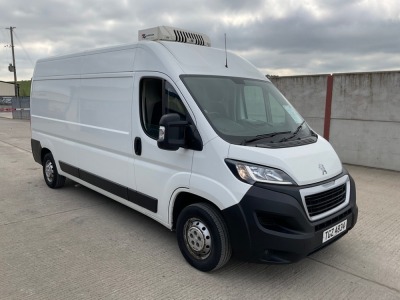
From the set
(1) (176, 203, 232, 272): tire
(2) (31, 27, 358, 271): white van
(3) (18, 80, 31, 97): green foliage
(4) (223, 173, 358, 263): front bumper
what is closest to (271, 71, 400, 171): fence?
(2) (31, 27, 358, 271): white van

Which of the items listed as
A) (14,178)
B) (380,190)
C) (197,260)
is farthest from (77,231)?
(380,190)

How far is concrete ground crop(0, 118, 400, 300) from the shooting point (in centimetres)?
314

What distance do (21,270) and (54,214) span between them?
5.50 feet

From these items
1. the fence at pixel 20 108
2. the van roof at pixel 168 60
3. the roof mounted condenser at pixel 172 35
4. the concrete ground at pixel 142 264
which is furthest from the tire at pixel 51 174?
the fence at pixel 20 108

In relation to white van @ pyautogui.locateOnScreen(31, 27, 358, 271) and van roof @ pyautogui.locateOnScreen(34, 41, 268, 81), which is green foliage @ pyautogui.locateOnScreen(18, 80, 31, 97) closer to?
van roof @ pyautogui.locateOnScreen(34, 41, 268, 81)

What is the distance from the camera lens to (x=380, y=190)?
6352 millimetres

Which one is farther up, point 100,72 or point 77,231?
point 100,72

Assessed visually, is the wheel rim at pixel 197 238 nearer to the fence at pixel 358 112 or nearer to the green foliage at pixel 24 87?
the fence at pixel 358 112

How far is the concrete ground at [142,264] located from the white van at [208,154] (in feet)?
1.06

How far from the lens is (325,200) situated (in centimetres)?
326

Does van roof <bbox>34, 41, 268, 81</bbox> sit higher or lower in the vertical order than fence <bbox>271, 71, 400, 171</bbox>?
higher

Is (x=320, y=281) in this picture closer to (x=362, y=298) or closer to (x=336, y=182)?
(x=362, y=298)

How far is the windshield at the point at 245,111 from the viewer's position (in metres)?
3.36

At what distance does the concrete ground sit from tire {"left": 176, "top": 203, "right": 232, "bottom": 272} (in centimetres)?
14
